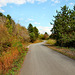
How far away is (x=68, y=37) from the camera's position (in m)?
15.7

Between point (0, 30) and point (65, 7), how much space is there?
17118 millimetres

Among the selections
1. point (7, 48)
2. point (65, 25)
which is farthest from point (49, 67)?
point (65, 25)

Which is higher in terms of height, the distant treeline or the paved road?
the distant treeline

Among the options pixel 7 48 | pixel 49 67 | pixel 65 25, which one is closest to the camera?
pixel 49 67

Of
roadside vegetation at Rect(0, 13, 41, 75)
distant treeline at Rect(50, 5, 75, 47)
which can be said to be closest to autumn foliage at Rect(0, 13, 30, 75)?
roadside vegetation at Rect(0, 13, 41, 75)

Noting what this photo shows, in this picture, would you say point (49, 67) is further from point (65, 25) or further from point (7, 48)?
point (65, 25)

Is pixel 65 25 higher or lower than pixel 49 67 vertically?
higher

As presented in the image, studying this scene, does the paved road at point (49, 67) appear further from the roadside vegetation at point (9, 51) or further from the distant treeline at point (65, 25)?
the distant treeline at point (65, 25)

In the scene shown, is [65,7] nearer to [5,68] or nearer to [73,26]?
[73,26]

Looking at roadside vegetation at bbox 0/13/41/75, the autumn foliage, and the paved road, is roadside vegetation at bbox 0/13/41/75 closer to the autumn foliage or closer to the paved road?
the autumn foliage

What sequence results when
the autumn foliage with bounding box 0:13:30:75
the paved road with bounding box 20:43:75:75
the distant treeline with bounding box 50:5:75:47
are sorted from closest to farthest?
1. the paved road with bounding box 20:43:75:75
2. the autumn foliage with bounding box 0:13:30:75
3. the distant treeline with bounding box 50:5:75:47

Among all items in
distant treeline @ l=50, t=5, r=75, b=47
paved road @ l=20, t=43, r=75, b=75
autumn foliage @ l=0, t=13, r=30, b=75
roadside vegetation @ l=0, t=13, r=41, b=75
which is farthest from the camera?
distant treeline @ l=50, t=5, r=75, b=47

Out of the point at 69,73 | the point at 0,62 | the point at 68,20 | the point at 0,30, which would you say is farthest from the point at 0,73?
the point at 68,20

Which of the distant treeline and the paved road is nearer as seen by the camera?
the paved road
